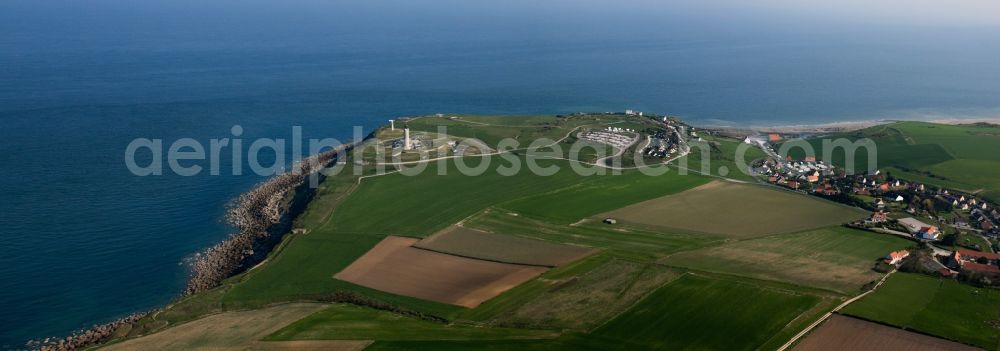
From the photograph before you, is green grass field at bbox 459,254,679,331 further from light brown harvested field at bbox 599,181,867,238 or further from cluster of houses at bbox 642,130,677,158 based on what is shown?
cluster of houses at bbox 642,130,677,158

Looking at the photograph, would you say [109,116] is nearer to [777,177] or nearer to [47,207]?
[47,207]

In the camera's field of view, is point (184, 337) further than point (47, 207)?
No

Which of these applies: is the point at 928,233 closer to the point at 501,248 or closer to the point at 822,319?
the point at 822,319

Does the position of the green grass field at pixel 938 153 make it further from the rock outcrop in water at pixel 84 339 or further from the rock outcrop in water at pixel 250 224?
the rock outcrop in water at pixel 84 339

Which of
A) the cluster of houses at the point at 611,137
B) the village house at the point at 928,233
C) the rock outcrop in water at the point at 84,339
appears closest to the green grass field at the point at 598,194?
the cluster of houses at the point at 611,137

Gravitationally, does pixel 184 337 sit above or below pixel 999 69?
below

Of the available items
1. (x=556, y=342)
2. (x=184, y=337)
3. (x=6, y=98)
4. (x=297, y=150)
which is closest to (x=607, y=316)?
(x=556, y=342)

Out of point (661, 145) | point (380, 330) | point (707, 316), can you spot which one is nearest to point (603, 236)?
point (707, 316)
